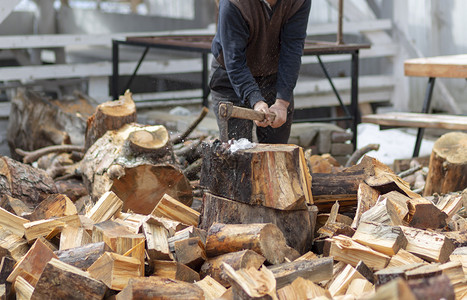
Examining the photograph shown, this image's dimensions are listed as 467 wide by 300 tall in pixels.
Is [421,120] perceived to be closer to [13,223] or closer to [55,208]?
[55,208]

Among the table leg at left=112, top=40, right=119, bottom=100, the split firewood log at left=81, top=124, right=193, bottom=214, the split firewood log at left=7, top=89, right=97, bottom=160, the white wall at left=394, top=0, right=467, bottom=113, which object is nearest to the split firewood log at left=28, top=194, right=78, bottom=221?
the split firewood log at left=81, top=124, right=193, bottom=214

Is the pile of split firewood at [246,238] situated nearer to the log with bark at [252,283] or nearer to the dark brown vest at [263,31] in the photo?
the log with bark at [252,283]

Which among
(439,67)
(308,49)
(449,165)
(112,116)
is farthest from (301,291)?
(439,67)

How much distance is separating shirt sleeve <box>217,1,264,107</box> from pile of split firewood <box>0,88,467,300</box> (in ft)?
1.56

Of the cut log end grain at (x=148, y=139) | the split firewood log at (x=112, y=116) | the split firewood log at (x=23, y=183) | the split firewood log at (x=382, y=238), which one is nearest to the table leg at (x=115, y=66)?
the split firewood log at (x=112, y=116)

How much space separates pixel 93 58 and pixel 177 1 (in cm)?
379

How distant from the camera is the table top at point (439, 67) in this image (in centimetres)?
550

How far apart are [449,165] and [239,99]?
1538 millimetres

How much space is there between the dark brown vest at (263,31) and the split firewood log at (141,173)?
705mm

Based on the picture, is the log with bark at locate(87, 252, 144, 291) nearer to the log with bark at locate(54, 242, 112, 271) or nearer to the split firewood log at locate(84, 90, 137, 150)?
the log with bark at locate(54, 242, 112, 271)

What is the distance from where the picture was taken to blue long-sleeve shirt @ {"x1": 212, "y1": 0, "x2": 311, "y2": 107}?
11.0 ft

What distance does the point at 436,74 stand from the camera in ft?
18.6

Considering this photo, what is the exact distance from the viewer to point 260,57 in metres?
3.69

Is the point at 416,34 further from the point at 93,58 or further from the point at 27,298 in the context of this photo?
the point at 27,298
